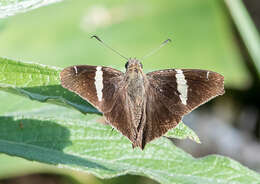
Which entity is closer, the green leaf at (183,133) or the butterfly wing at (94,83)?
the green leaf at (183,133)

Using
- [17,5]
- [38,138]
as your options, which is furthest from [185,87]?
[17,5]

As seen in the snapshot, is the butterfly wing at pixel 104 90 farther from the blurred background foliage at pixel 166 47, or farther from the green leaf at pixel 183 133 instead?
the blurred background foliage at pixel 166 47

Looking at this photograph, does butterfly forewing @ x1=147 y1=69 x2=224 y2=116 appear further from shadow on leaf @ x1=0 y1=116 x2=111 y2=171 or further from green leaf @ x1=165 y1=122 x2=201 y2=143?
shadow on leaf @ x1=0 y1=116 x2=111 y2=171

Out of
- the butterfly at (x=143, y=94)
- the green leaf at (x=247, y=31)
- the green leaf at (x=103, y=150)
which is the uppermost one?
the green leaf at (x=247, y=31)

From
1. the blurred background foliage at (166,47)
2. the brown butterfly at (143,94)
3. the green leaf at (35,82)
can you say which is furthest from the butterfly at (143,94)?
the blurred background foliage at (166,47)

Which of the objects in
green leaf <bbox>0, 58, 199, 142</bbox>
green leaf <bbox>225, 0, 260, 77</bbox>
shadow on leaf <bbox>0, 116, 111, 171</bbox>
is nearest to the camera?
green leaf <bbox>0, 58, 199, 142</bbox>

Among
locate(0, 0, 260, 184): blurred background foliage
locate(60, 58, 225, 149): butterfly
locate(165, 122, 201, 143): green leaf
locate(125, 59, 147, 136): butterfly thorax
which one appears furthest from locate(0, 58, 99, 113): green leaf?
locate(0, 0, 260, 184): blurred background foliage

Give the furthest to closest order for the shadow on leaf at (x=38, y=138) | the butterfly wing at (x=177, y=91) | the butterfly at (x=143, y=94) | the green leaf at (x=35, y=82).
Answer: the butterfly wing at (x=177, y=91) < the butterfly at (x=143, y=94) < the shadow on leaf at (x=38, y=138) < the green leaf at (x=35, y=82)
